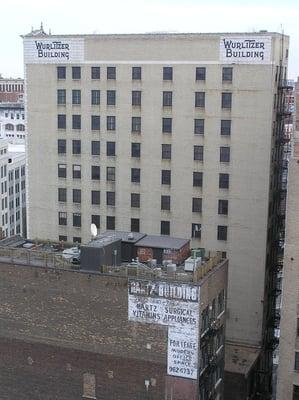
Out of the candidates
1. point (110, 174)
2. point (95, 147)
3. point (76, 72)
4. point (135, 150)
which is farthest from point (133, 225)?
point (76, 72)

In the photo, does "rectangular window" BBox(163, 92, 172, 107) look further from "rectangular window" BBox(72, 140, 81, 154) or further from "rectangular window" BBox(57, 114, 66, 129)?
"rectangular window" BBox(57, 114, 66, 129)

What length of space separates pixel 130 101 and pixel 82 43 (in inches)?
341

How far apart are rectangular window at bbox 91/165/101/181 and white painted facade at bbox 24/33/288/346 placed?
1.40 ft

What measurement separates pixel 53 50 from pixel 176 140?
59.3 ft

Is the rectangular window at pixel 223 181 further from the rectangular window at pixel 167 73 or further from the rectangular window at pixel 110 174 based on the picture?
the rectangular window at pixel 110 174

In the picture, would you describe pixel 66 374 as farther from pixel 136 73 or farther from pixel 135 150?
pixel 136 73

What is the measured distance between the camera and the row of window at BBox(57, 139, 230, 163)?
2689 inches

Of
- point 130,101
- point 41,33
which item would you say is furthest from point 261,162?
point 41,33

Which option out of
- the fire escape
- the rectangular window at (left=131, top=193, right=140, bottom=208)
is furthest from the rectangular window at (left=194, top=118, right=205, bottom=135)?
the rectangular window at (left=131, top=193, right=140, bottom=208)

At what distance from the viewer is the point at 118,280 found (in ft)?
150

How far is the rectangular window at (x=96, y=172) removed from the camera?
241 feet

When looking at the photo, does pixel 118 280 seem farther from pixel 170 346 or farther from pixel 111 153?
pixel 111 153

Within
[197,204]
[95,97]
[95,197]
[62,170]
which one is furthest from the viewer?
[62,170]

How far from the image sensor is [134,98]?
70.6m
